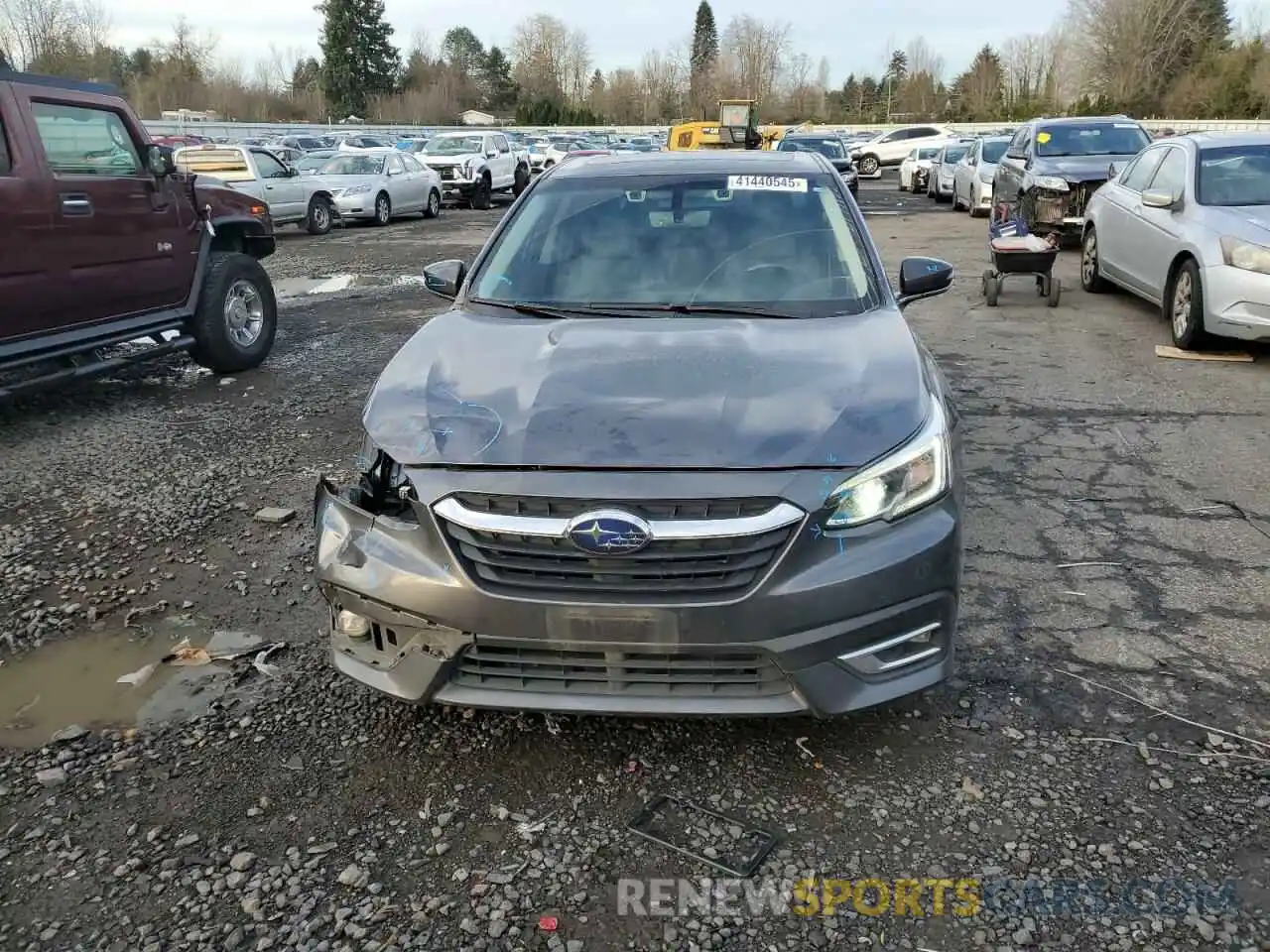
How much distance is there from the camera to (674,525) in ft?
8.59

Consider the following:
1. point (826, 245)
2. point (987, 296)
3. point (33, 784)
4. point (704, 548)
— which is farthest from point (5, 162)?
point (987, 296)

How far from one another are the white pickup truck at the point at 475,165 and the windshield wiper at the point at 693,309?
2198cm

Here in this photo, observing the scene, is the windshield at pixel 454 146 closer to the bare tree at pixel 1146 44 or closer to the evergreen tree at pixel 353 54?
the bare tree at pixel 1146 44

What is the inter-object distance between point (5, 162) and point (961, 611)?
19.7 feet

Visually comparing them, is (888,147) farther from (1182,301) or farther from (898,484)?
(898,484)

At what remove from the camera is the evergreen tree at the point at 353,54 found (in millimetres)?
79188

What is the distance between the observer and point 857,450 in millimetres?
2795

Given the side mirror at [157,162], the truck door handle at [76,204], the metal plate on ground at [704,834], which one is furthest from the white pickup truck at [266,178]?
the metal plate on ground at [704,834]

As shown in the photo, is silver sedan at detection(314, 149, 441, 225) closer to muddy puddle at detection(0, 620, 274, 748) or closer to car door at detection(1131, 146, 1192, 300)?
car door at detection(1131, 146, 1192, 300)

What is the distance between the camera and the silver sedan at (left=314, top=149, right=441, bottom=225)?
65.0 ft

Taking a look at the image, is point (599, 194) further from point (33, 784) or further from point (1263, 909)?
point (1263, 909)

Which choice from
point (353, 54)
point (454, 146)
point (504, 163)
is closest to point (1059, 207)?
point (504, 163)

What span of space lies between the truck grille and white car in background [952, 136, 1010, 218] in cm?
1793

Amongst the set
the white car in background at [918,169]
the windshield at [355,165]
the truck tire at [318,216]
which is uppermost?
the windshield at [355,165]
